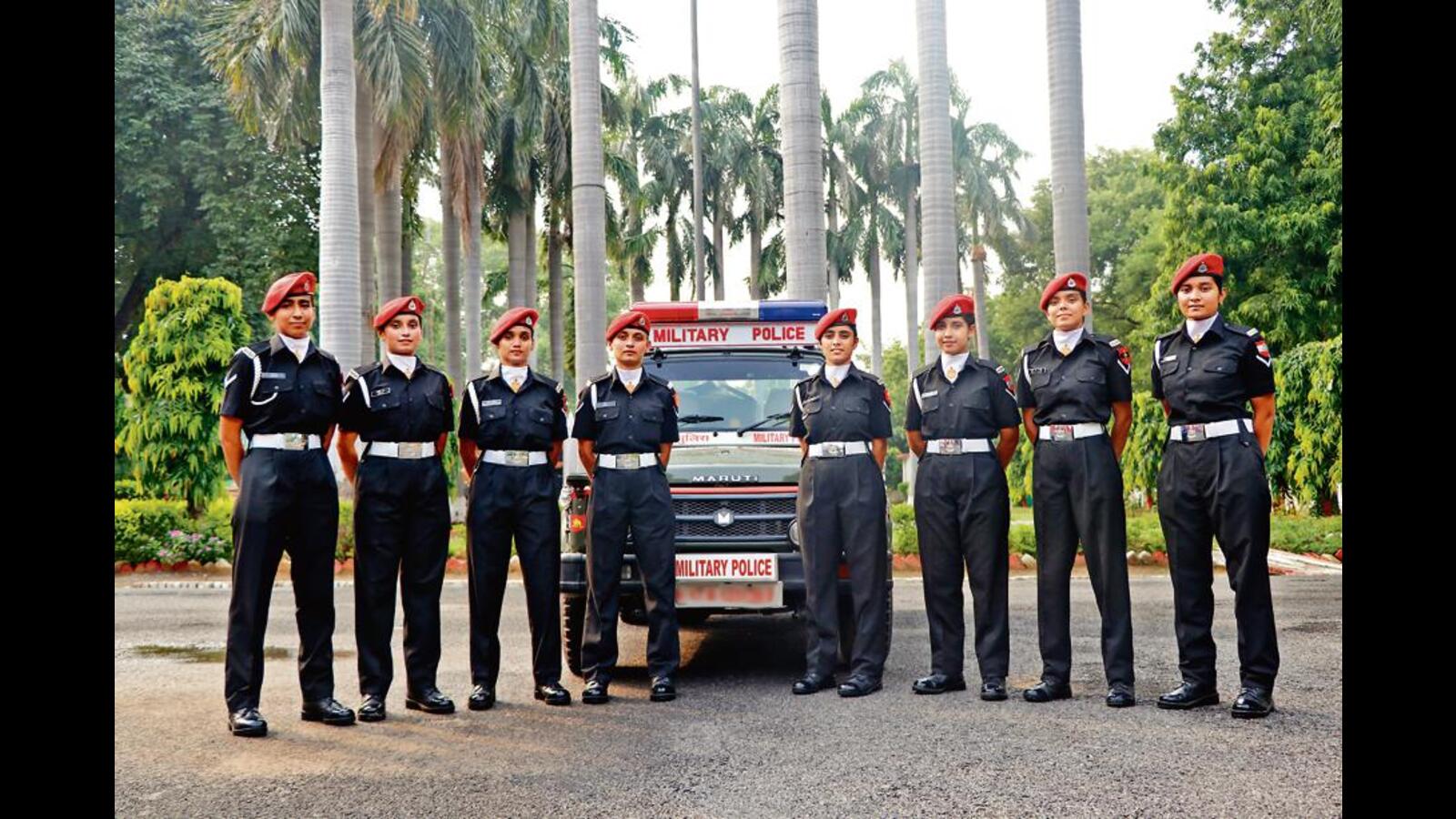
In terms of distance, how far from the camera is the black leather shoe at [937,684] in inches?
273

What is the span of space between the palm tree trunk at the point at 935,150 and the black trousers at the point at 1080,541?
7.07m

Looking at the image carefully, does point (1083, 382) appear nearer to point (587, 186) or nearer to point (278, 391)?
point (278, 391)

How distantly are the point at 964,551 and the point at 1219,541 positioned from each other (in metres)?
1.46

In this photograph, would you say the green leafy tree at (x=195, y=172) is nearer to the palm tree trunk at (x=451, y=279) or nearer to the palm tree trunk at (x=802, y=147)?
the palm tree trunk at (x=451, y=279)

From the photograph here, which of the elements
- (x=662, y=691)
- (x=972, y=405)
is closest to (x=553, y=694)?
(x=662, y=691)

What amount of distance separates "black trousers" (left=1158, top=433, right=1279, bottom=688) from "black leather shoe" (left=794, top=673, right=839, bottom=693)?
2053 millimetres

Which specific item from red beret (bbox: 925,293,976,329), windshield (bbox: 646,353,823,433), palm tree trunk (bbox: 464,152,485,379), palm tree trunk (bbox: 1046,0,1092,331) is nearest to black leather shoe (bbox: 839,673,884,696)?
windshield (bbox: 646,353,823,433)

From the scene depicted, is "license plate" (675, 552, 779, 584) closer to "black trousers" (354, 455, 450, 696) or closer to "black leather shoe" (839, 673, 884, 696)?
"black leather shoe" (839, 673, 884, 696)

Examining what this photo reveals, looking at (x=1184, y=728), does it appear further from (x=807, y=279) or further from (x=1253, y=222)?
(x=1253, y=222)

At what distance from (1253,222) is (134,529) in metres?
21.8

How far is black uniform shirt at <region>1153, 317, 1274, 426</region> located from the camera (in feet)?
20.5

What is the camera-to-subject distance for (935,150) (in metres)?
14.7

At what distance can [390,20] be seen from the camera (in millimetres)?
19547
